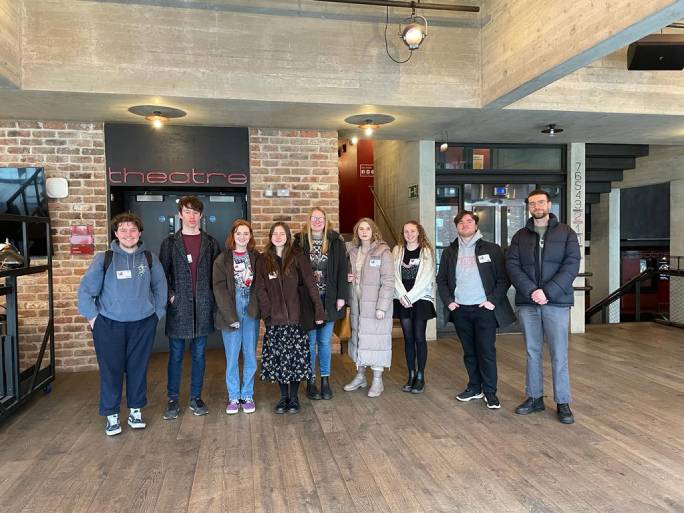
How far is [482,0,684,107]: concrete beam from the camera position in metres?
2.74

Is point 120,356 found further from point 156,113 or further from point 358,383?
point 156,113

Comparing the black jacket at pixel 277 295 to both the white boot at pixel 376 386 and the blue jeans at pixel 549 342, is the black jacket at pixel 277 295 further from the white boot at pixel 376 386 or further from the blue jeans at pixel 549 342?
the blue jeans at pixel 549 342

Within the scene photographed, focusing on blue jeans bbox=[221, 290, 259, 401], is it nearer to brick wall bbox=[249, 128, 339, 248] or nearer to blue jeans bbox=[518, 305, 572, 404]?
brick wall bbox=[249, 128, 339, 248]

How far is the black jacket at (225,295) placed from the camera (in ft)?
11.7

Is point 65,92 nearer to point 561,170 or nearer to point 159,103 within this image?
point 159,103

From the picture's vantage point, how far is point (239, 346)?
12.3 ft

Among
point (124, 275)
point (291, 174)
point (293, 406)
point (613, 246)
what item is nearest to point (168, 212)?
point (291, 174)

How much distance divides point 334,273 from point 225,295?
861 millimetres

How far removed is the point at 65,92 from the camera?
3895mm

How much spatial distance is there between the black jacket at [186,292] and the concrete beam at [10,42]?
166 centimetres

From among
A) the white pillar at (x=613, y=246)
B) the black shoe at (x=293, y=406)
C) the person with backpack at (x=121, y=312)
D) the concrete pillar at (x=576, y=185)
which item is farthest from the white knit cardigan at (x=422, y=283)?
the white pillar at (x=613, y=246)

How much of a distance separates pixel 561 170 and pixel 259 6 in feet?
15.2

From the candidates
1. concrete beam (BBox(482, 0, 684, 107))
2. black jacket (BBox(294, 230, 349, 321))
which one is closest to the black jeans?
black jacket (BBox(294, 230, 349, 321))

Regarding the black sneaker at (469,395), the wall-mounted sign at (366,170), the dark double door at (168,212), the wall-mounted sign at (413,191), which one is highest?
the wall-mounted sign at (366,170)
